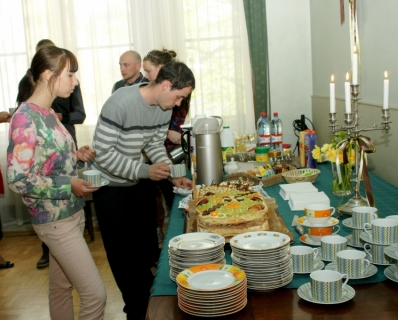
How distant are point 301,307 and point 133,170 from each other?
1.19 meters

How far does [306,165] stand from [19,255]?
2529mm

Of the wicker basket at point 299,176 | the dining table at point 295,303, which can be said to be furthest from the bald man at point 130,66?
the dining table at point 295,303

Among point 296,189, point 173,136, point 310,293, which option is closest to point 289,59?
point 173,136

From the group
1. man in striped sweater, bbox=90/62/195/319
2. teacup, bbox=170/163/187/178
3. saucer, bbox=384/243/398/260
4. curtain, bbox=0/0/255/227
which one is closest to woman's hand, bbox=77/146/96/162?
man in striped sweater, bbox=90/62/195/319

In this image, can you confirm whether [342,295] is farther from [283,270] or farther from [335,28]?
[335,28]

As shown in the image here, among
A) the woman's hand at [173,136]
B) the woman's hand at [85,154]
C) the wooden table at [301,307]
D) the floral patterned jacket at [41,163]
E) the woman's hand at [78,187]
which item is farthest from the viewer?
the woman's hand at [173,136]

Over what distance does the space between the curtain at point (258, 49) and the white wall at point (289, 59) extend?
0.07m

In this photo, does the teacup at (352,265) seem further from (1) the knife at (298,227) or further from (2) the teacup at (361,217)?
(1) the knife at (298,227)

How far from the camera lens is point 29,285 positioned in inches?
132

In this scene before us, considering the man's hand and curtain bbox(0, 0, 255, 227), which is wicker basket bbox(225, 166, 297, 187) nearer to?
the man's hand

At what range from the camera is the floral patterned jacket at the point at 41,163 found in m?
1.59

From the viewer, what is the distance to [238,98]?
4312 mm

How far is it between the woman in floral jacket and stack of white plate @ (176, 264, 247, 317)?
66 cm

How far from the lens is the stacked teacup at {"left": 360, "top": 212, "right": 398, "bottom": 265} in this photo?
1.29m
